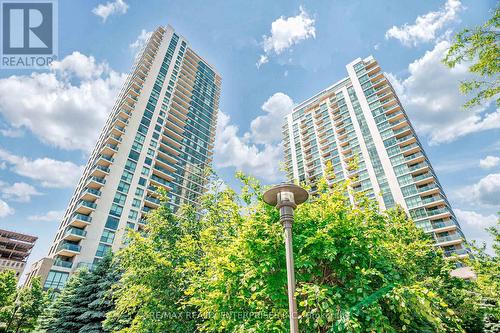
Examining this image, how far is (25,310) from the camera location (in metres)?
25.8

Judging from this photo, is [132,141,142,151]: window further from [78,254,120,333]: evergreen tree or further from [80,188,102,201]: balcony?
[78,254,120,333]: evergreen tree

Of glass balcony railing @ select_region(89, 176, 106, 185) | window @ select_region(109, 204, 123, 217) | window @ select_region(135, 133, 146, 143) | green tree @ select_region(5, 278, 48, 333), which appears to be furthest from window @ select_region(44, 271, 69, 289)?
window @ select_region(135, 133, 146, 143)

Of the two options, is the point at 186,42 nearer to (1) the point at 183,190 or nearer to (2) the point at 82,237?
(1) the point at 183,190

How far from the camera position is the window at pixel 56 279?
111 feet

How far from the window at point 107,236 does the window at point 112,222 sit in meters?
0.82

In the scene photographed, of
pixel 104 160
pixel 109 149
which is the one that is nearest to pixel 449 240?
pixel 104 160

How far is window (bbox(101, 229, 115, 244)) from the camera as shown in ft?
130

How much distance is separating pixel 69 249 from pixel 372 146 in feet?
193

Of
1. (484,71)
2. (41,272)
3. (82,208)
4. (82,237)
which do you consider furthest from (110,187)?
(484,71)

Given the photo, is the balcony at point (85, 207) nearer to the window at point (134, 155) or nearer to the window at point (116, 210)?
the window at point (116, 210)

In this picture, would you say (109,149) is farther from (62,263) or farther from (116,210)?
(62,263)

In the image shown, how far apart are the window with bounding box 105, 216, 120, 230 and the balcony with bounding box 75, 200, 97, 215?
3080mm

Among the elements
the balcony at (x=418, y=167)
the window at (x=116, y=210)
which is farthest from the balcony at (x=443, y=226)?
the window at (x=116, y=210)

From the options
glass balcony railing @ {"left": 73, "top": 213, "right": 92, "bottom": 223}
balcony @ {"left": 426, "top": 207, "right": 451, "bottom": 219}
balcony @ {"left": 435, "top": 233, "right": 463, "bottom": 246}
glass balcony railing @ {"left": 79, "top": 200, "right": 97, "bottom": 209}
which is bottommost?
balcony @ {"left": 435, "top": 233, "right": 463, "bottom": 246}
